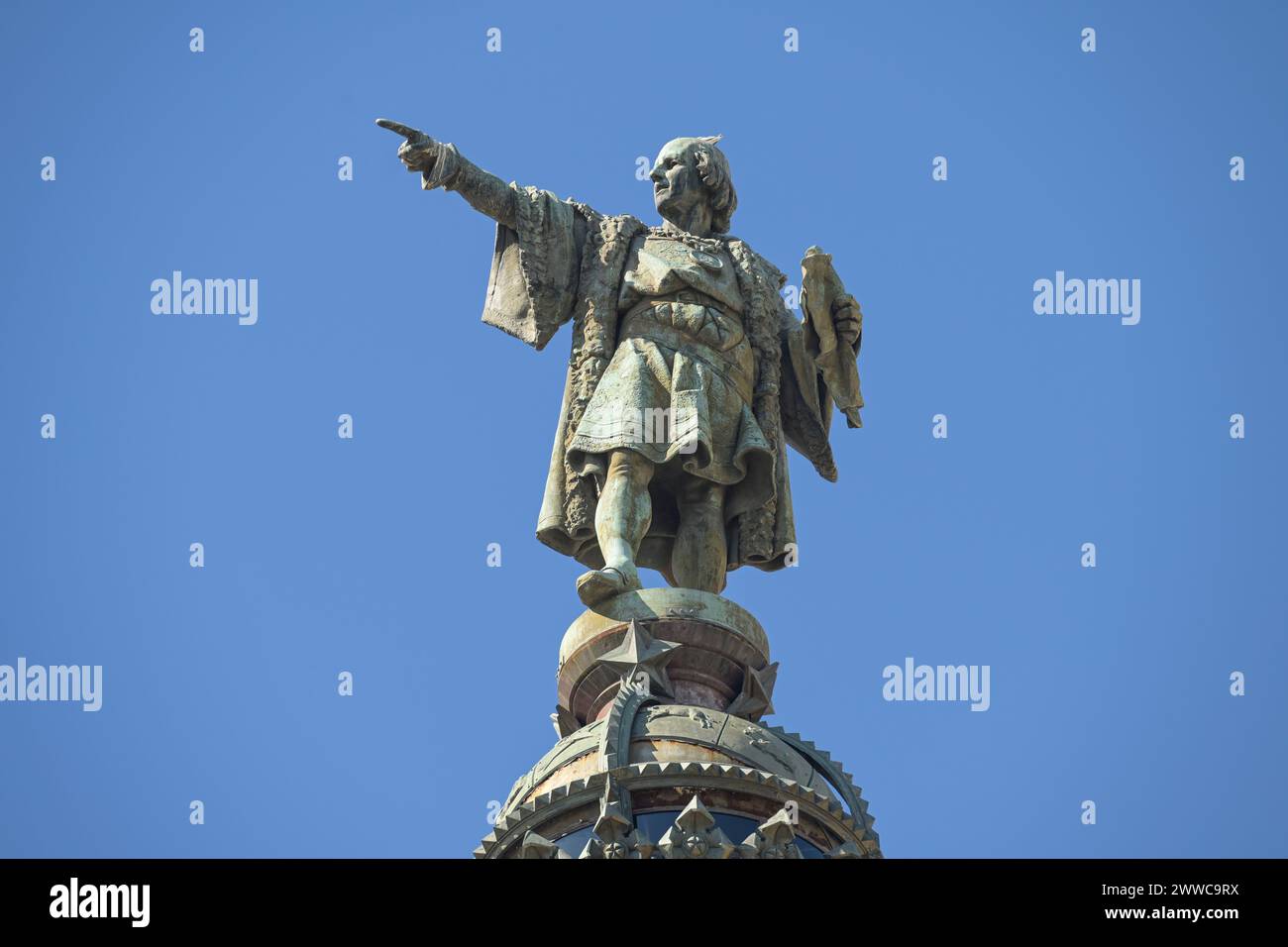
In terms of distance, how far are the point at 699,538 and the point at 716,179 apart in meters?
3.34

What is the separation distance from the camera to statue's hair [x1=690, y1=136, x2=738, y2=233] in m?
23.2

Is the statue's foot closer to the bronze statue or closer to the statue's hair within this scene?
the bronze statue

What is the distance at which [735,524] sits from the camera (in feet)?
73.1

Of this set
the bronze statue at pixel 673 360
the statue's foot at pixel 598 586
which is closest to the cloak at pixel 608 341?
the bronze statue at pixel 673 360

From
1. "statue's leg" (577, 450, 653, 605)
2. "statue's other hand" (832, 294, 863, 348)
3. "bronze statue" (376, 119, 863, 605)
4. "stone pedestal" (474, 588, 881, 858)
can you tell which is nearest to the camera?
"stone pedestal" (474, 588, 881, 858)

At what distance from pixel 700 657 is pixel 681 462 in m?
1.95

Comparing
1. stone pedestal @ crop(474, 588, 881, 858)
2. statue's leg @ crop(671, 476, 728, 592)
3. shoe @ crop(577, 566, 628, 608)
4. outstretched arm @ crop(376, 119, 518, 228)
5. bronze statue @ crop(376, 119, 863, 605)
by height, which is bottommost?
stone pedestal @ crop(474, 588, 881, 858)

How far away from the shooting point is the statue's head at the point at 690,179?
23188 mm

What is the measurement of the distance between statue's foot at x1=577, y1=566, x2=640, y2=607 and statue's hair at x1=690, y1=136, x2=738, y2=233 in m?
4.39

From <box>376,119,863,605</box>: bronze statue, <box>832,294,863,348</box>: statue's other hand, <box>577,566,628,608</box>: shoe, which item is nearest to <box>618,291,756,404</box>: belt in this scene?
<box>376,119,863,605</box>: bronze statue

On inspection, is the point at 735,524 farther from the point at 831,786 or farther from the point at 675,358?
the point at 831,786

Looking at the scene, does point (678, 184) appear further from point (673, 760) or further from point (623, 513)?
point (673, 760)
